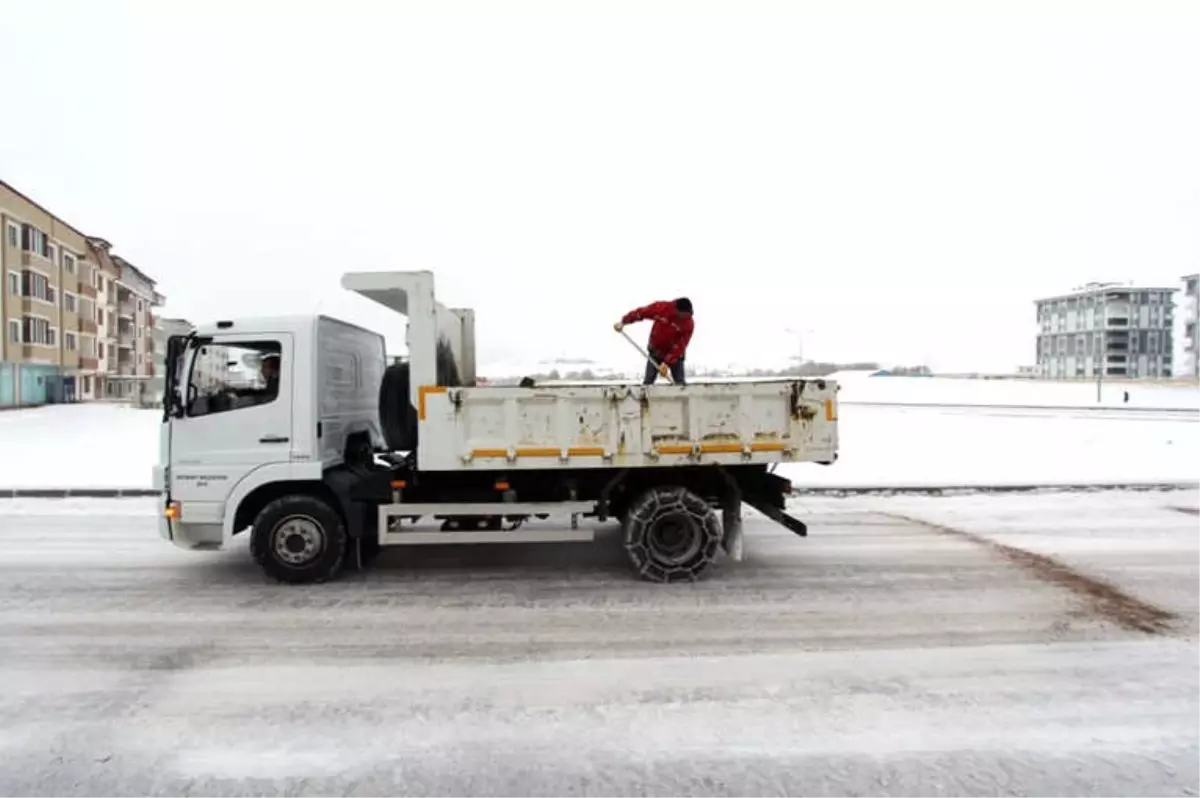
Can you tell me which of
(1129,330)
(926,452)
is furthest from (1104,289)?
(926,452)

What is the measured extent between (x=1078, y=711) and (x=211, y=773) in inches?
183

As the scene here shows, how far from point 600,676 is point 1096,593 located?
467cm

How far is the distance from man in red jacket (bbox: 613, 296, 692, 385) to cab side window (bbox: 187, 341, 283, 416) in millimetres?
3469

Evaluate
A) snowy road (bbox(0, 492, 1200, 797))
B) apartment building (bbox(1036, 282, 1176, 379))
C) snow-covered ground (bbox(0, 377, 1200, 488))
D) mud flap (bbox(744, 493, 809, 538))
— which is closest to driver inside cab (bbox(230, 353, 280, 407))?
snowy road (bbox(0, 492, 1200, 797))

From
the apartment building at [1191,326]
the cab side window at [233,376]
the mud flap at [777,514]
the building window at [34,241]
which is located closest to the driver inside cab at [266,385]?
the cab side window at [233,376]

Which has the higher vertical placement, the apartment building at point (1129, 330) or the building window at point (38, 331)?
the apartment building at point (1129, 330)

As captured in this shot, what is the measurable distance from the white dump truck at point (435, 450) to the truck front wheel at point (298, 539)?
0.04 ft

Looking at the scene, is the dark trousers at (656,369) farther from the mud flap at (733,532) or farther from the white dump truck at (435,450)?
the mud flap at (733,532)

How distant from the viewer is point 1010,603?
21.2 feet

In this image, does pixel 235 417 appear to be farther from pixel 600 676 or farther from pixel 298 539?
pixel 600 676

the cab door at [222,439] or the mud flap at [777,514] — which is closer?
the cab door at [222,439]

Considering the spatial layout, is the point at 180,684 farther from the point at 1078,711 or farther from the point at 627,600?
the point at 1078,711

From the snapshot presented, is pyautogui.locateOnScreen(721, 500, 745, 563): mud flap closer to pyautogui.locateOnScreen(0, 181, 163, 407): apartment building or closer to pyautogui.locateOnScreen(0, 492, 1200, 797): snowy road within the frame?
pyautogui.locateOnScreen(0, 492, 1200, 797): snowy road

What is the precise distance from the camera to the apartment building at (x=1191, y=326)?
3546 inches
